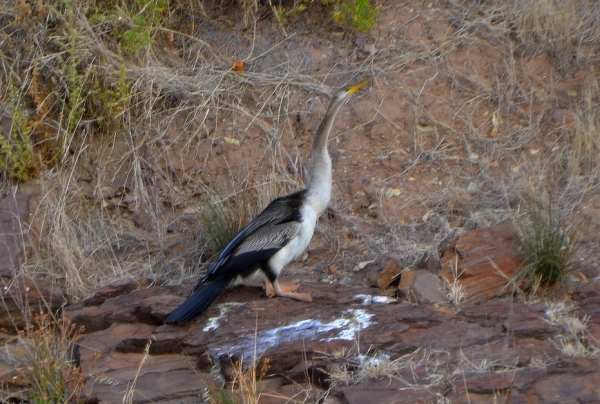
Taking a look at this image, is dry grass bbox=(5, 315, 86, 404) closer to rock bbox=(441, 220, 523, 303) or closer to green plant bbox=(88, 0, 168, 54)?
rock bbox=(441, 220, 523, 303)

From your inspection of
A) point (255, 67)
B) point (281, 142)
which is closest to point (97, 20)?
point (255, 67)

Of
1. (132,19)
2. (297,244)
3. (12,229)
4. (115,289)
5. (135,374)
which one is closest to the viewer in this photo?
(135,374)

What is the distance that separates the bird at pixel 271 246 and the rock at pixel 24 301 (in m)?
1.12

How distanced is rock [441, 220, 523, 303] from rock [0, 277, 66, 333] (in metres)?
2.64

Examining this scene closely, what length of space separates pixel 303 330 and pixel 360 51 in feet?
11.6

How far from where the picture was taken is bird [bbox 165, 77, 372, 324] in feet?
16.4

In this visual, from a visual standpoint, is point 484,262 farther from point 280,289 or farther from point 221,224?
point 221,224

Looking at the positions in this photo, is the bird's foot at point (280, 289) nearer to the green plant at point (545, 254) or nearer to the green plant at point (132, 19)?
the green plant at point (545, 254)

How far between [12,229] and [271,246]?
224 cm

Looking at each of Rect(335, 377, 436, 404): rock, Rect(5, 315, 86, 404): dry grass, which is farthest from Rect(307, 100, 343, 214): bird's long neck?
Rect(5, 315, 86, 404): dry grass

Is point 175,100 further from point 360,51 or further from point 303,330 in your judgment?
point 303,330

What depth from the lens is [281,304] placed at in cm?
506

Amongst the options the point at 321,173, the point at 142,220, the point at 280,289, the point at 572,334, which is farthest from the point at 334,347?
the point at 142,220

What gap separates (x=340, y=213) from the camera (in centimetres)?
639
